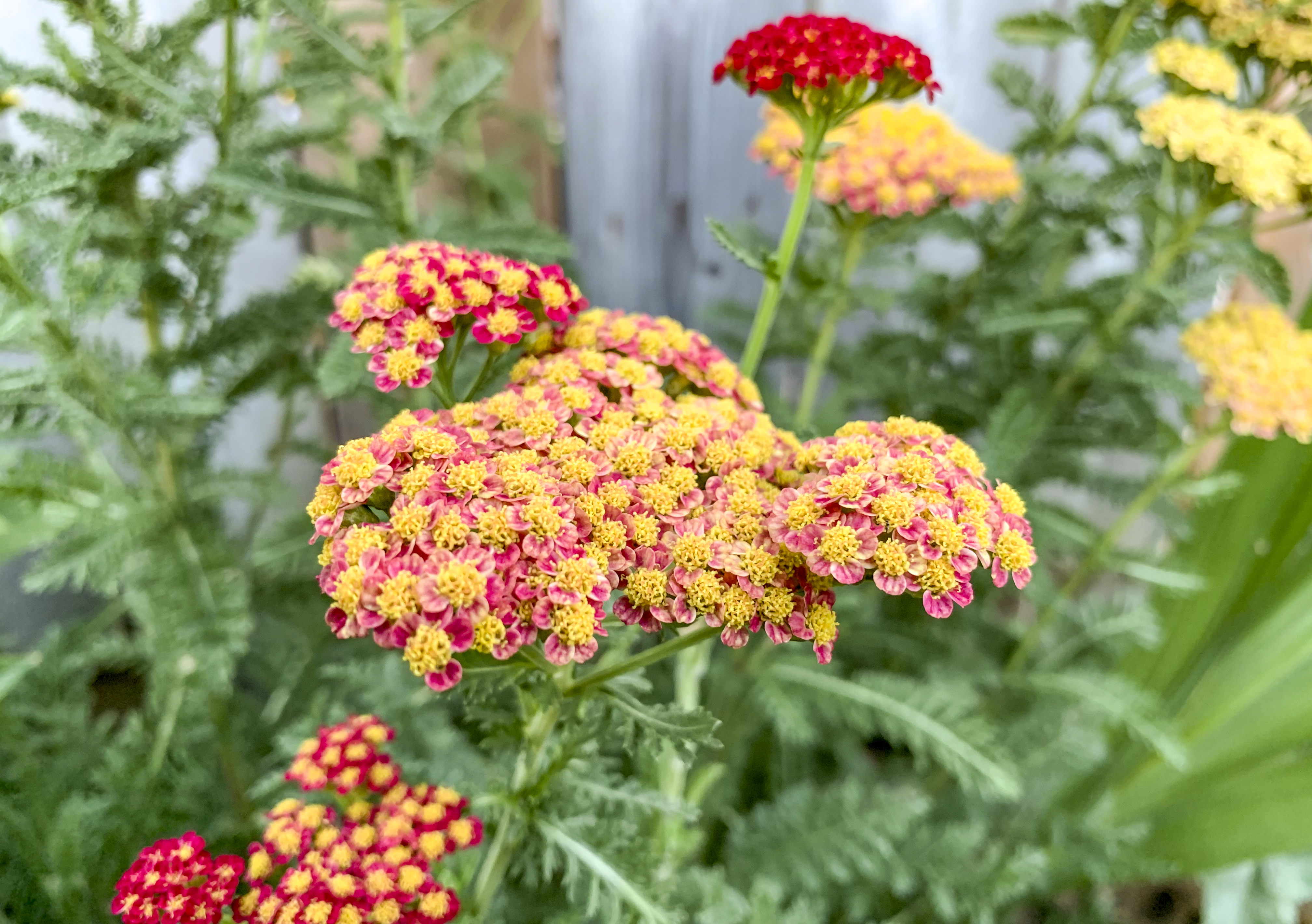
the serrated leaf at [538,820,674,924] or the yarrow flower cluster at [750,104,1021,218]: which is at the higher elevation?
the yarrow flower cluster at [750,104,1021,218]

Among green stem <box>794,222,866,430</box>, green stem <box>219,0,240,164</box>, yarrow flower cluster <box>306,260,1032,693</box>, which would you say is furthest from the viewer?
green stem <box>794,222,866,430</box>

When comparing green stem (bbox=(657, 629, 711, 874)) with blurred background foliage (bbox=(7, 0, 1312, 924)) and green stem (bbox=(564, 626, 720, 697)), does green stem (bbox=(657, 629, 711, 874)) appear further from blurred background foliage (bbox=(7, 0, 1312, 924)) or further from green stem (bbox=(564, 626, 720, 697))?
green stem (bbox=(564, 626, 720, 697))

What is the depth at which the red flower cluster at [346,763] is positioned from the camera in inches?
22.1

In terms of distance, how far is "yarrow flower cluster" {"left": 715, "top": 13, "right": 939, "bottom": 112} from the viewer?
1.89ft

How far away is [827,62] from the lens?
572 mm

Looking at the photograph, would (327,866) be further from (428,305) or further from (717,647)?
(717,647)

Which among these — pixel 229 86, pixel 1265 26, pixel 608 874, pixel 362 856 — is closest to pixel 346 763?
pixel 362 856

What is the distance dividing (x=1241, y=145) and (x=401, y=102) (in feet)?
2.72

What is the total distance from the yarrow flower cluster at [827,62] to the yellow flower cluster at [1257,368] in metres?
0.52

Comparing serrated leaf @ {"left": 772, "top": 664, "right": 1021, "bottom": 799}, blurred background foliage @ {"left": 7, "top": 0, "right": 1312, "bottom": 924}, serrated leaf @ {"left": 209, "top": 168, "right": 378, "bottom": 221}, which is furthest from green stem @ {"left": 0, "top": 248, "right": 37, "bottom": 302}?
serrated leaf @ {"left": 772, "top": 664, "right": 1021, "bottom": 799}

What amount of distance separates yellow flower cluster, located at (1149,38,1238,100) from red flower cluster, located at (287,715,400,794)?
97 centimetres

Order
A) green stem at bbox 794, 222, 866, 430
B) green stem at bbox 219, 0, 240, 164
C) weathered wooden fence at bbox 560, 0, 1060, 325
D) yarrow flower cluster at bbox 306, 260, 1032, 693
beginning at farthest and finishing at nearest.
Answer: weathered wooden fence at bbox 560, 0, 1060, 325 < green stem at bbox 794, 222, 866, 430 < green stem at bbox 219, 0, 240, 164 < yarrow flower cluster at bbox 306, 260, 1032, 693

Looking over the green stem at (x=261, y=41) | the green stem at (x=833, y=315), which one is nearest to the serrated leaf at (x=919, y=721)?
the green stem at (x=833, y=315)

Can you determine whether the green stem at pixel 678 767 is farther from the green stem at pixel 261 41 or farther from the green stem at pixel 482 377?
the green stem at pixel 261 41
